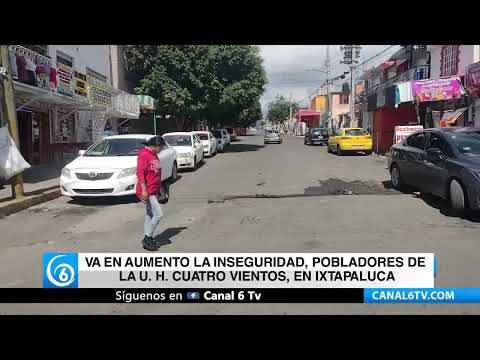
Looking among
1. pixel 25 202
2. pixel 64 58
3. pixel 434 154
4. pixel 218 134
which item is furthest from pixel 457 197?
pixel 218 134

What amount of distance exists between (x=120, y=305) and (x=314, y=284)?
1.85 meters

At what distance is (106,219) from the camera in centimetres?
789

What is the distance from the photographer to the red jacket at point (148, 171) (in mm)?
5461

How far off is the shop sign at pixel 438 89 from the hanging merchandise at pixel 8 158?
15.0 metres

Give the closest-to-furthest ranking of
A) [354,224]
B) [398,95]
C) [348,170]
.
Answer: [354,224]
[348,170]
[398,95]

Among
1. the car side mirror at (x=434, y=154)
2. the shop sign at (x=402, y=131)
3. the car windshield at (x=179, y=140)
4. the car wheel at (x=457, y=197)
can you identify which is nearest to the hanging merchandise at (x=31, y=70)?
the car windshield at (x=179, y=140)

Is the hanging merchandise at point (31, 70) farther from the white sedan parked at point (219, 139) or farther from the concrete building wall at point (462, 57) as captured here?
the concrete building wall at point (462, 57)

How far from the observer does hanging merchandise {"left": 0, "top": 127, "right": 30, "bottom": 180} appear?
368 inches

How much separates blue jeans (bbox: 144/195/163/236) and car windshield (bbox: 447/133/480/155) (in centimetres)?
556

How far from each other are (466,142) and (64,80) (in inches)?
508

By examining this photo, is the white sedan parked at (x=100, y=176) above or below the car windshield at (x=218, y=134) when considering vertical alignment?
below

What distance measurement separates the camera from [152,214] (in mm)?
5672
